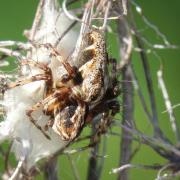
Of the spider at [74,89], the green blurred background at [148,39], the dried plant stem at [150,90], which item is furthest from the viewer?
the green blurred background at [148,39]

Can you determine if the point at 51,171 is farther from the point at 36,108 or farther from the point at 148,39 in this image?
the point at 148,39

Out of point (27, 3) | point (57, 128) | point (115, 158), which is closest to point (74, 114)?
point (57, 128)

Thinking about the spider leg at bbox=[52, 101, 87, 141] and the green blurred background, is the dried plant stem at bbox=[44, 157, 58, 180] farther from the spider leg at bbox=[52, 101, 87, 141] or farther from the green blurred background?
the green blurred background

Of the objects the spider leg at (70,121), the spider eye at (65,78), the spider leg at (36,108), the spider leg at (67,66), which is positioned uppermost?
the spider leg at (67,66)

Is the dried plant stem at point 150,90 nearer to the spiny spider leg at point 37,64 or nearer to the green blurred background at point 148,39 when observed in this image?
the spiny spider leg at point 37,64

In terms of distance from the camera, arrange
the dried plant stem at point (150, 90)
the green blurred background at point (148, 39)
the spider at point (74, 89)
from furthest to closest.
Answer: the green blurred background at point (148, 39) → the dried plant stem at point (150, 90) → the spider at point (74, 89)

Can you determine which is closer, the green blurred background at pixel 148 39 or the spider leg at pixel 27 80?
the spider leg at pixel 27 80

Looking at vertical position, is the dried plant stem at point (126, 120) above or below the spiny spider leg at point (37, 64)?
below

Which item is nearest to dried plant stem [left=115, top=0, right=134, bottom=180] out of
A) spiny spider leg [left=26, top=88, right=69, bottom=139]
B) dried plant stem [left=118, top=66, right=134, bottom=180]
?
dried plant stem [left=118, top=66, right=134, bottom=180]

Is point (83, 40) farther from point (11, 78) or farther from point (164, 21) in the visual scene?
point (164, 21)

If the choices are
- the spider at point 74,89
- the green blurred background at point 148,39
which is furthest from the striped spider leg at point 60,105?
the green blurred background at point 148,39
